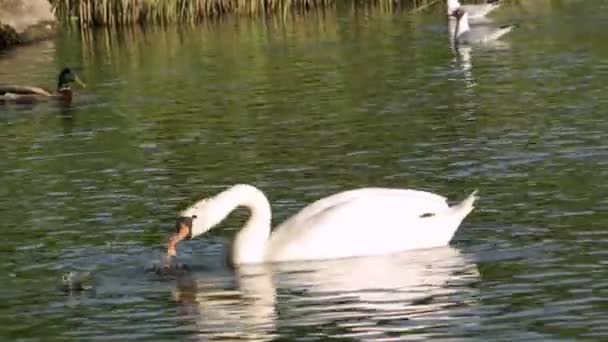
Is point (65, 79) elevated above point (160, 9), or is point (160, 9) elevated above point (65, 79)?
point (65, 79)

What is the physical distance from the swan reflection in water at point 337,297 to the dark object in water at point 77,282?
59 centimetres

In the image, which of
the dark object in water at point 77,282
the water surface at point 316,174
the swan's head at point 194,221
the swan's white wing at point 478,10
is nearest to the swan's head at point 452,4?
the swan's white wing at point 478,10

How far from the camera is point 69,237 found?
563 inches

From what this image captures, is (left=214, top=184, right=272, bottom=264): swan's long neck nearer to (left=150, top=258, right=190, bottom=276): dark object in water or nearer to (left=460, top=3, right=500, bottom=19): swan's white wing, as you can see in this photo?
(left=150, top=258, right=190, bottom=276): dark object in water

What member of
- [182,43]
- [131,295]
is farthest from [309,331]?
[182,43]

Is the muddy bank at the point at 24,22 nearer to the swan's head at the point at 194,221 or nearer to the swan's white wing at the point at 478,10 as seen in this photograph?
the swan's white wing at the point at 478,10

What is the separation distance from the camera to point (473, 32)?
3027 centimetres

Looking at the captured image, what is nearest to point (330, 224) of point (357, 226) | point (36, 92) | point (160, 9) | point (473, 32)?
point (357, 226)

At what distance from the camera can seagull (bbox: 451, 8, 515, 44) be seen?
97.8ft

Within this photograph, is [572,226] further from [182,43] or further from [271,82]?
[182,43]

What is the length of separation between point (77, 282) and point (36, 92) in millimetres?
13085

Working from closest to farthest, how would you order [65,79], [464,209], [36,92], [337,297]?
[337,297] < [464,209] < [36,92] < [65,79]

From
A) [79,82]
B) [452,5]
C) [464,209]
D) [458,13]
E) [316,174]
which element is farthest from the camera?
[452,5]

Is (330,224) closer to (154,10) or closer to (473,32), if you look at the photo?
(473,32)
